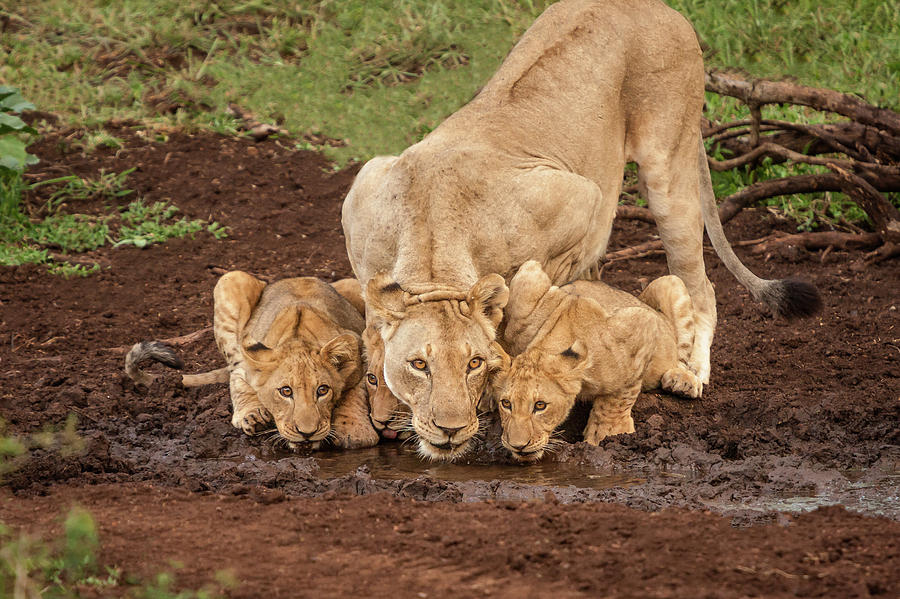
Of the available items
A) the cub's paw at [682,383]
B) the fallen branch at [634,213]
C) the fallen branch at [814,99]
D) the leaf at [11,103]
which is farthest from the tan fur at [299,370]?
the leaf at [11,103]

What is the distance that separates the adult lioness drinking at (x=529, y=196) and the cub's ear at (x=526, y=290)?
153 mm

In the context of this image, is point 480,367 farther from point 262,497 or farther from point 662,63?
point 662,63

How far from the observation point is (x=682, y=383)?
22.7 ft

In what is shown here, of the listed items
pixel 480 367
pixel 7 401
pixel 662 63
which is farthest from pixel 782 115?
pixel 7 401

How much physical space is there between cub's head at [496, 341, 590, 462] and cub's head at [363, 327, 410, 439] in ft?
1.86

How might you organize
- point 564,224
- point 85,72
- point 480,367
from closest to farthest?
point 480,367
point 564,224
point 85,72

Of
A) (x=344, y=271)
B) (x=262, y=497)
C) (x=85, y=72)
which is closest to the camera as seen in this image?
(x=262, y=497)

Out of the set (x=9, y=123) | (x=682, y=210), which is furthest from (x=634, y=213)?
(x=9, y=123)

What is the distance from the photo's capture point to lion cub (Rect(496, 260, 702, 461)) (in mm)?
6250

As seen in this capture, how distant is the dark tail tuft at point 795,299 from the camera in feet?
24.9

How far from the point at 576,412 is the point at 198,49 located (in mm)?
8721

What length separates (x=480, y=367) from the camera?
20.1 ft

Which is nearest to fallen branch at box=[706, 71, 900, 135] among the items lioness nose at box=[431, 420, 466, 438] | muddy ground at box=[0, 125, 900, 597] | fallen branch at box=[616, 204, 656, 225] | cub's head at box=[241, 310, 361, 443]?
muddy ground at box=[0, 125, 900, 597]

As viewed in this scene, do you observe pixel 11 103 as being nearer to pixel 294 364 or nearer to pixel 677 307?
pixel 294 364
